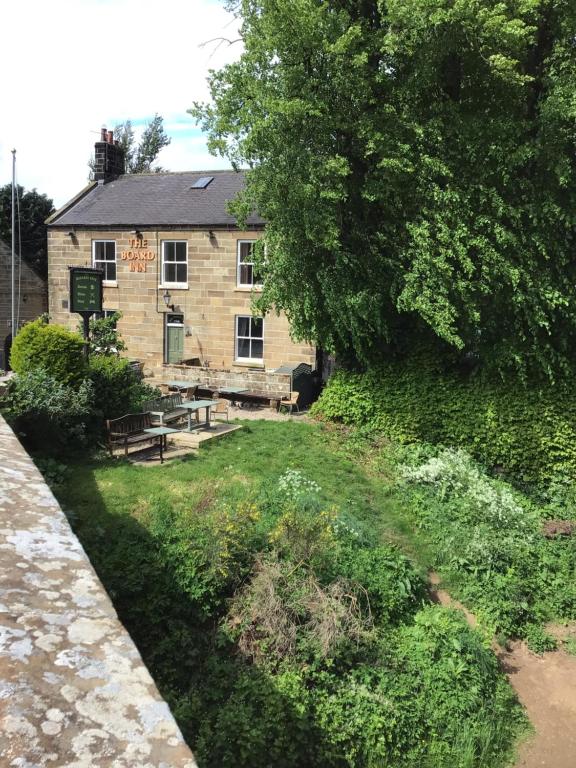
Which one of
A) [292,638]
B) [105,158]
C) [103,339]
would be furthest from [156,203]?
[292,638]

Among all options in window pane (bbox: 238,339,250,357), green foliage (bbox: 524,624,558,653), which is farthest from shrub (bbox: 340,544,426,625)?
window pane (bbox: 238,339,250,357)

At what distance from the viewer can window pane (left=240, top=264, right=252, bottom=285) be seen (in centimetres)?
2169

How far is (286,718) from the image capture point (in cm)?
618

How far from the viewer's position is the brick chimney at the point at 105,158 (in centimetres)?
2669

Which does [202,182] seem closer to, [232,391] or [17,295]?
[232,391]

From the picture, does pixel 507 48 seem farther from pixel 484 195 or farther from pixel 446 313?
pixel 446 313

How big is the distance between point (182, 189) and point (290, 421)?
1338 cm

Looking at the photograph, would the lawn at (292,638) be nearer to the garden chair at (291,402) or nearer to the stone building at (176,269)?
the garden chair at (291,402)

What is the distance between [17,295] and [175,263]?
41.9ft

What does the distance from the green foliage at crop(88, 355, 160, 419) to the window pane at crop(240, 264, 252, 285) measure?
859 centimetres

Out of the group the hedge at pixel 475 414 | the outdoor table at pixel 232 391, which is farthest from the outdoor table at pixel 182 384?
the hedge at pixel 475 414

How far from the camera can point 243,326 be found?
22.2m

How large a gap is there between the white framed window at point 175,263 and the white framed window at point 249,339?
2826mm

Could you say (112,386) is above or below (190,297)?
below
